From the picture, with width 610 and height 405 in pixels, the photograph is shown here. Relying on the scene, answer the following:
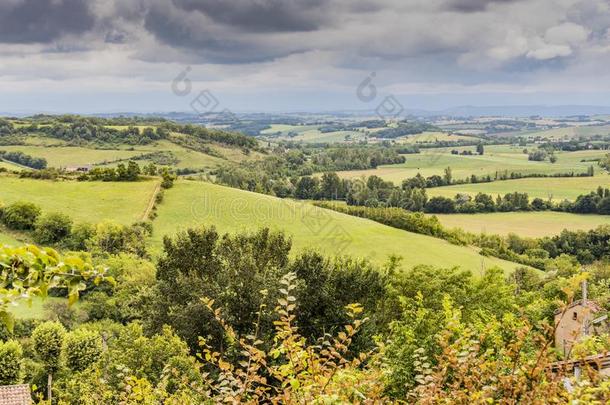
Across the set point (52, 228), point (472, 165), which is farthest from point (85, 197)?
point (472, 165)

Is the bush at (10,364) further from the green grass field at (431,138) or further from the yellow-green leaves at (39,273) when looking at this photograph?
the green grass field at (431,138)

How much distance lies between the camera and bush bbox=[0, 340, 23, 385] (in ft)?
113

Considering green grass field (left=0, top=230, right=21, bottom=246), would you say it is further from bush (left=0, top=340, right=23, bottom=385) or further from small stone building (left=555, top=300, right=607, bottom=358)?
small stone building (left=555, top=300, right=607, bottom=358)

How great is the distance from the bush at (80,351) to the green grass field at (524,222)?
6634cm

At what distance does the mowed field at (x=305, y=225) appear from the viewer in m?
68.8

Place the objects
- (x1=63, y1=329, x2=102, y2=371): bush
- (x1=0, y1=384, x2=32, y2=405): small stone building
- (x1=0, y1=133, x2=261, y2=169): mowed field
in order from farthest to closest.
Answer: (x1=0, y1=133, x2=261, y2=169): mowed field < (x1=63, y1=329, x2=102, y2=371): bush < (x1=0, y1=384, x2=32, y2=405): small stone building

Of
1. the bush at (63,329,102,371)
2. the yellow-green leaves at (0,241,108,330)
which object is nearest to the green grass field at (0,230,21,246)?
the bush at (63,329,102,371)

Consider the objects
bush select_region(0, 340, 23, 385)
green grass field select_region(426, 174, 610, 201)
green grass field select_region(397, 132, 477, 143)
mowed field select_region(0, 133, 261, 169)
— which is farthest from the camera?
green grass field select_region(397, 132, 477, 143)

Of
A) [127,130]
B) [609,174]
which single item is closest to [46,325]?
[127,130]

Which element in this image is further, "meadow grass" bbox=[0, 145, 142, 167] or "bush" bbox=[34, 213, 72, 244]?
"meadow grass" bbox=[0, 145, 142, 167]

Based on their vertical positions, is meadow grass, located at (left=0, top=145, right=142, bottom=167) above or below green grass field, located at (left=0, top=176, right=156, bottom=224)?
above

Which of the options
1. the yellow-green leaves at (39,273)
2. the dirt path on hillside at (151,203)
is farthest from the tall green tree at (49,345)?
the dirt path on hillside at (151,203)

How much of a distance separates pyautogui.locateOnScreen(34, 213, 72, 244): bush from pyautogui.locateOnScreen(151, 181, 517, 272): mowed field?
11.5 metres

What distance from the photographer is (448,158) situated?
511ft
